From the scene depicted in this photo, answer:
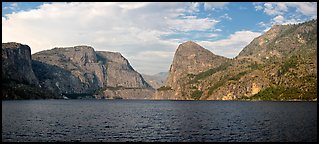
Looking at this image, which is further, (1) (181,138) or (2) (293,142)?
(1) (181,138)

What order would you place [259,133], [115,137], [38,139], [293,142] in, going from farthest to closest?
[259,133] → [115,137] → [38,139] → [293,142]

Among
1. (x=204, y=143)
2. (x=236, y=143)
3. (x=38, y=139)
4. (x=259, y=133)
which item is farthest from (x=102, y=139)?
(x=259, y=133)

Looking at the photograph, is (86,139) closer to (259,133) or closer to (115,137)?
(115,137)

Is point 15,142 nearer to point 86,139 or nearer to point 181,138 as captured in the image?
point 86,139

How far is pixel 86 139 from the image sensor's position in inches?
3086

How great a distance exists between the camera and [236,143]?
240 ft

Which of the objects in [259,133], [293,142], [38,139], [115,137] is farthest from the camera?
[259,133]

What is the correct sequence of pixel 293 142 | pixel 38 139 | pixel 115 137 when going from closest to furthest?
1. pixel 293 142
2. pixel 38 139
3. pixel 115 137

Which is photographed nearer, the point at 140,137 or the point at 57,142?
the point at 57,142

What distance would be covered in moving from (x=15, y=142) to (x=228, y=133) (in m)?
52.7

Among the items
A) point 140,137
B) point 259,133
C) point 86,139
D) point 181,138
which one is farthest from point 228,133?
point 86,139

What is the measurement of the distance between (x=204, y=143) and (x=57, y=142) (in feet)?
107

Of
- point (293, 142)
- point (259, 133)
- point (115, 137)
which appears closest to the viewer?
point (293, 142)

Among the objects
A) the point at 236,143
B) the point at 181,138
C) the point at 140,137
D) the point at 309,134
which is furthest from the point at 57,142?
the point at 309,134
